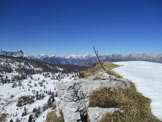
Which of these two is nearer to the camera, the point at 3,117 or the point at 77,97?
the point at 77,97

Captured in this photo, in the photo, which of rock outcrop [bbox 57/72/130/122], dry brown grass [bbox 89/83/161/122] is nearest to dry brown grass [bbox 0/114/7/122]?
rock outcrop [bbox 57/72/130/122]

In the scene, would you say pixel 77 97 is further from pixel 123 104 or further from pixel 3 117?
pixel 3 117

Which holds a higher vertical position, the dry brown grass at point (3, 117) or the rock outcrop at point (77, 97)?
the rock outcrop at point (77, 97)

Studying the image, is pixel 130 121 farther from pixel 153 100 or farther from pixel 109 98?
pixel 153 100

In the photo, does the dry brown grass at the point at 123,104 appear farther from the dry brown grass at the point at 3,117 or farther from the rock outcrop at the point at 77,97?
the dry brown grass at the point at 3,117

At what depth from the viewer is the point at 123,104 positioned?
19.4 feet

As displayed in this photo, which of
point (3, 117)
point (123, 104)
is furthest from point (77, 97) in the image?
point (3, 117)

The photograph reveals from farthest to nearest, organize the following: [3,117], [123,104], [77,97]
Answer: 1. [3,117]
2. [77,97]
3. [123,104]

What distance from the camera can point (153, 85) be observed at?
8.42m

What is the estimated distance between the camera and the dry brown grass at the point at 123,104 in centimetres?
504

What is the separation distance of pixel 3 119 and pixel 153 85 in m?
189

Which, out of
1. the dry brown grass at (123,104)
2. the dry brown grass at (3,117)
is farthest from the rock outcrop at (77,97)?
the dry brown grass at (3,117)

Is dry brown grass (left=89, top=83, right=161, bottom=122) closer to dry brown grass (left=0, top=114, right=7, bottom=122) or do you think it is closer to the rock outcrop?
the rock outcrop

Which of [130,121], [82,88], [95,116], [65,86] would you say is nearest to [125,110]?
[130,121]
